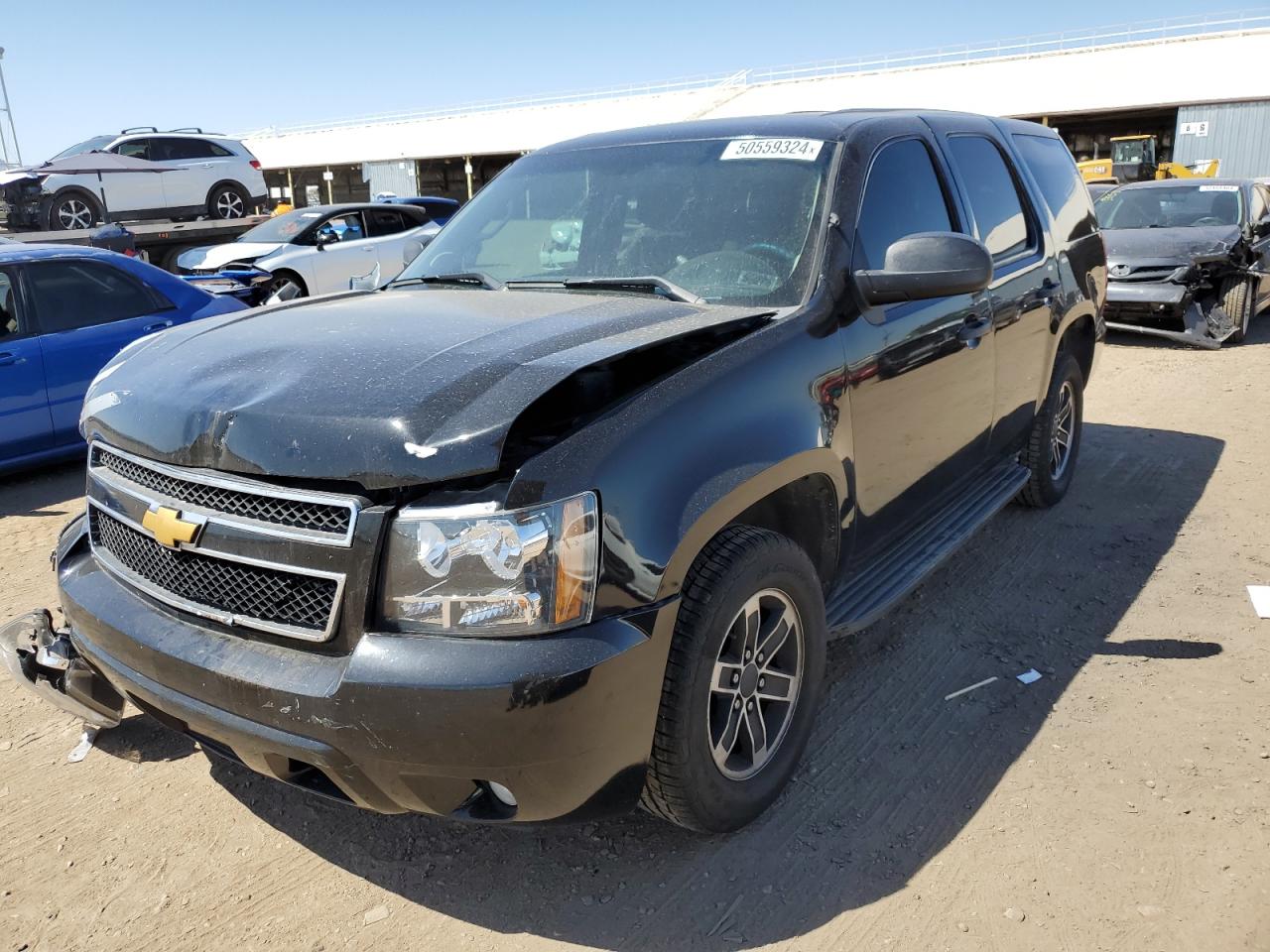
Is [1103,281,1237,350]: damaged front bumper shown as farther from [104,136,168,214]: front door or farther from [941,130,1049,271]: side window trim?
[104,136,168,214]: front door

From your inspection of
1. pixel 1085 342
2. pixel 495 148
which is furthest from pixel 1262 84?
pixel 1085 342

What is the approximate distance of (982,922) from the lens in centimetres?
247

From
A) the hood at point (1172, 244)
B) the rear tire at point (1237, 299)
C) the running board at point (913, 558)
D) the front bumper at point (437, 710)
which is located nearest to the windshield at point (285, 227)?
the hood at point (1172, 244)

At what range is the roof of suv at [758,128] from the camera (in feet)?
11.6

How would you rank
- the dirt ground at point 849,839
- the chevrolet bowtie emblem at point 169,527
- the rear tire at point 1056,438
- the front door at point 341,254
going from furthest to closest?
the front door at point 341,254
the rear tire at point 1056,438
the dirt ground at point 849,839
the chevrolet bowtie emblem at point 169,527

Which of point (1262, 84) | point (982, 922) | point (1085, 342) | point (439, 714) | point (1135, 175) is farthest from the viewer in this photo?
point (1262, 84)

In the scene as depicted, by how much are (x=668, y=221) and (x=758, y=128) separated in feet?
1.78

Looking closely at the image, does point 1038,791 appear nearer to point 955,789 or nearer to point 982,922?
point 955,789

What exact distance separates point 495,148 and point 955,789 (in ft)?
169

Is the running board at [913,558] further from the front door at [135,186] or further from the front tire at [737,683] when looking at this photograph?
the front door at [135,186]

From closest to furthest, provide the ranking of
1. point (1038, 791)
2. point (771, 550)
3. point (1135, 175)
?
point (771, 550), point (1038, 791), point (1135, 175)

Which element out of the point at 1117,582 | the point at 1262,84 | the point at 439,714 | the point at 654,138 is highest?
the point at 1262,84

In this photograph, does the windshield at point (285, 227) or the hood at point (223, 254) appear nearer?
the hood at point (223, 254)

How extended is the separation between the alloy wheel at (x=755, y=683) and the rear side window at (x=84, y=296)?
590 cm
